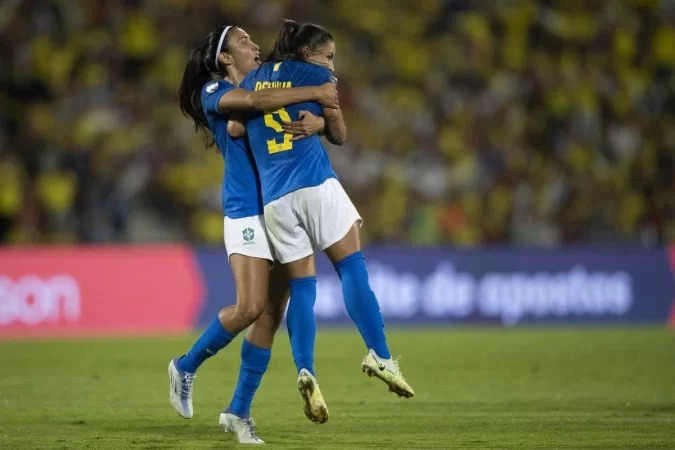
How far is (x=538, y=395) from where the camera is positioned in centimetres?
841

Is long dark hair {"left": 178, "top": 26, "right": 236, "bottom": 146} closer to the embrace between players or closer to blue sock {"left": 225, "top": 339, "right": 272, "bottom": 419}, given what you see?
the embrace between players

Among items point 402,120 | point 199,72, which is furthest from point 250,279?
point 402,120

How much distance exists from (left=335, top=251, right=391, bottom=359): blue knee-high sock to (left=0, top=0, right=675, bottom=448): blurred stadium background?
3.67 meters

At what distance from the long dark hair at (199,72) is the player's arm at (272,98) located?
0.37 metres

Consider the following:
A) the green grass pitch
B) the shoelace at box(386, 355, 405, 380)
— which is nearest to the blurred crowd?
the green grass pitch

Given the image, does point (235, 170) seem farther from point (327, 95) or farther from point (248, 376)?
point (248, 376)

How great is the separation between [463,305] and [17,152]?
643cm

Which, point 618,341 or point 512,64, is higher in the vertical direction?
point 512,64

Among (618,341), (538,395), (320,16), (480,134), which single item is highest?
(320,16)

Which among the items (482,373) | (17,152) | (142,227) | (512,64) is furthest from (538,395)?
(512,64)

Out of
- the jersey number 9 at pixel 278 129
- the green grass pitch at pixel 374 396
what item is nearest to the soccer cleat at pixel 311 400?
the green grass pitch at pixel 374 396

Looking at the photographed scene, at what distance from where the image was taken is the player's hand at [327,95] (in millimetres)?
6285

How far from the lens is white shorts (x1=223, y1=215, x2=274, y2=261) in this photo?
634 cm

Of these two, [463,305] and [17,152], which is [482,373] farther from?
[17,152]
